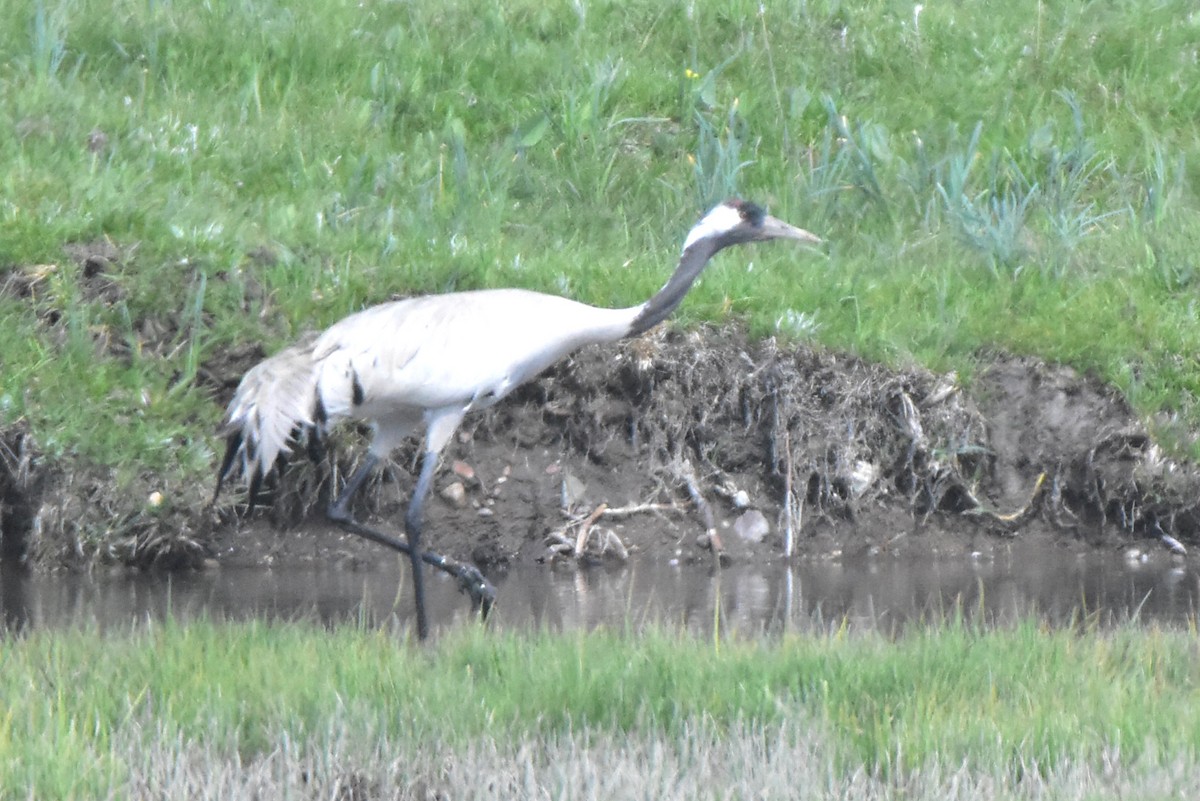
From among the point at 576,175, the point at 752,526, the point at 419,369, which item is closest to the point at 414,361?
the point at 419,369

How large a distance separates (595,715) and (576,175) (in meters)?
5.08

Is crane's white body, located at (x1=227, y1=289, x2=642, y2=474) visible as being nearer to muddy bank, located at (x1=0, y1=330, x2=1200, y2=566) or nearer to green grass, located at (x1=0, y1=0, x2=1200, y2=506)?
green grass, located at (x1=0, y1=0, x2=1200, y2=506)

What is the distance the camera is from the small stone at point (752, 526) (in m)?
7.26

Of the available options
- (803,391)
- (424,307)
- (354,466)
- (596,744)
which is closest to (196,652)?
(596,744)

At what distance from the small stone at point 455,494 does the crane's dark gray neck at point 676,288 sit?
4.07 feet

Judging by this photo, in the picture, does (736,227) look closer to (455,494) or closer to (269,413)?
(455,494)

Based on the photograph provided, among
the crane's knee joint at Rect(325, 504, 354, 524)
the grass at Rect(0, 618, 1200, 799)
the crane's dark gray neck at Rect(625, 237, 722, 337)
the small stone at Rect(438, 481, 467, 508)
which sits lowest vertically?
the grass at Rect(0, 618, 1200, 799)

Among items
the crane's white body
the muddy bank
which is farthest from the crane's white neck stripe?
the muddy bank

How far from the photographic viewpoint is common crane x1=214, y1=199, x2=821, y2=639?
582cm

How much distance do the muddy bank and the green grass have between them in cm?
22

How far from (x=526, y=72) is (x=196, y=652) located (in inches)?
222

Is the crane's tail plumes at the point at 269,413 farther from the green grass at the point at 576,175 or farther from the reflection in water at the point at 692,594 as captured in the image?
the green grass at the point at 576,175

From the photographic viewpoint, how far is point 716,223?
6535mm

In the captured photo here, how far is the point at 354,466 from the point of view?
7.00 m
